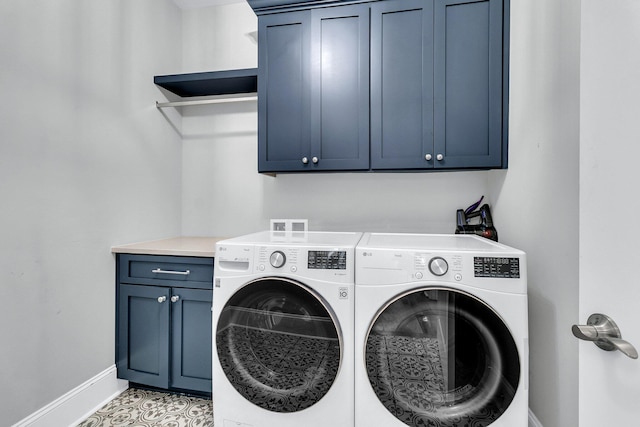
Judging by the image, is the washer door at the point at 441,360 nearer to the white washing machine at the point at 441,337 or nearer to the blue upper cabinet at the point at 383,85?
the white washing machine at the point at 441,337

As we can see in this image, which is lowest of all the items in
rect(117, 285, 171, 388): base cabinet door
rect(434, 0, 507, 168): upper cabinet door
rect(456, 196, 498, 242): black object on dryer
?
rect(117, 285, 171, 388): base cabinet door

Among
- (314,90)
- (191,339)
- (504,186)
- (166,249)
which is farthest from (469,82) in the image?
(191,339)

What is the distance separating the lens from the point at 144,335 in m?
1.87

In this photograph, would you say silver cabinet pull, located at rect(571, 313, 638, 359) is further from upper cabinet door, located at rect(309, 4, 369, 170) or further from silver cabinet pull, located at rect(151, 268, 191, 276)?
silver cabinet pull, located at rect(151, 268, 191, 276)

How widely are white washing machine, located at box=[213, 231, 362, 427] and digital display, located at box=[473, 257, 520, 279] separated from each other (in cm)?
54

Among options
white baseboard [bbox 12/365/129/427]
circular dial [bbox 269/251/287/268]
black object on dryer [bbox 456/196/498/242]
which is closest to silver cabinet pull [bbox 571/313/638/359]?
circular dial [bbox 269/251/287/268]

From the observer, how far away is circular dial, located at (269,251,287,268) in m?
1.42

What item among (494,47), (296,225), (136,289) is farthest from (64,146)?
(494,47)

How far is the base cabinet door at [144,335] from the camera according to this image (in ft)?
5.99

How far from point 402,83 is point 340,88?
0.37m

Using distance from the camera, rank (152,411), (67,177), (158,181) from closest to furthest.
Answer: (67,177)
(152,411)
(158,181)

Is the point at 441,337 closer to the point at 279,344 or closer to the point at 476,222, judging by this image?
the point at 279,344

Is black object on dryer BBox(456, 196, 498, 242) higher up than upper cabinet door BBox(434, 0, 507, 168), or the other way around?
upper cabinet door BBox(434, 0, 507, 168)

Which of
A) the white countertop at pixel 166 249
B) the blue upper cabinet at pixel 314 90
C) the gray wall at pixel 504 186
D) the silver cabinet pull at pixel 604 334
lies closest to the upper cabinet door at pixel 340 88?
the blue upper cabinet at pixel 314 90
